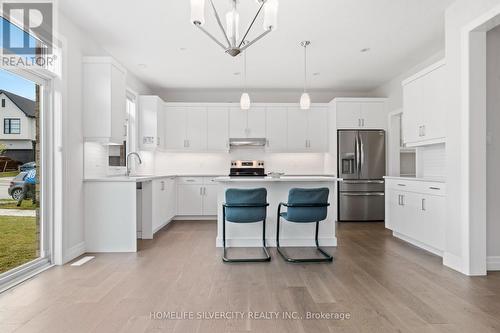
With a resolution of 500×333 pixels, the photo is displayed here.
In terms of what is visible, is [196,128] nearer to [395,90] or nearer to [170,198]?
[170,198]

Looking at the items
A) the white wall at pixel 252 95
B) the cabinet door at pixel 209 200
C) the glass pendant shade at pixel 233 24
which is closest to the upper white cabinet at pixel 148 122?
the white wall at pixel 252 95

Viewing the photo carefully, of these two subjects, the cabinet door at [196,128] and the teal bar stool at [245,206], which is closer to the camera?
the teal bar stool at [245,206]

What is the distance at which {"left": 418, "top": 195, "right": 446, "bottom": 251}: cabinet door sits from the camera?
3.61 meters

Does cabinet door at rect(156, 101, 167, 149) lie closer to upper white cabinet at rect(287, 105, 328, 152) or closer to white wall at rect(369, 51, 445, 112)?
upper white cabinet at rect(287, 105, 328, 152)

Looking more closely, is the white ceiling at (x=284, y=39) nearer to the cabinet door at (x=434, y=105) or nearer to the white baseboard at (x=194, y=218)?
the cabinet door at (x=434, y=105)

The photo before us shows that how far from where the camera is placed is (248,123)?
22.0 feet

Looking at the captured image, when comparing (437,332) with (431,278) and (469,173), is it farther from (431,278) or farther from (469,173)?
(469,173)

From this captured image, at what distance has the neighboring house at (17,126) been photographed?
2.83 metres

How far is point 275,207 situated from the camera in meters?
4.21

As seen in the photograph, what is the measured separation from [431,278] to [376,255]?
2.71ft

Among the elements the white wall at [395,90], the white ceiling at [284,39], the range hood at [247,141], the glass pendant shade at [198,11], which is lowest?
the range hood at [247,141]

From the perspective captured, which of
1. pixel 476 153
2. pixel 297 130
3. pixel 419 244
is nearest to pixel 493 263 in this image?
pixel 419 244

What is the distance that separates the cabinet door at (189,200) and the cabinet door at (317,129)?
8.71 ft

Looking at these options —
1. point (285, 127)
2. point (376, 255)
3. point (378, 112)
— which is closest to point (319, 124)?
point (285, 127)
